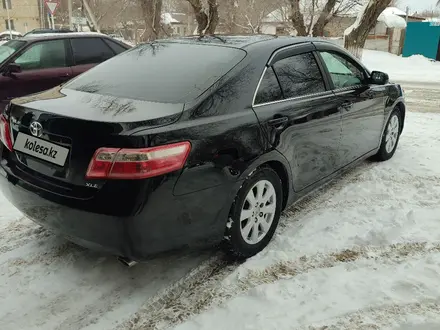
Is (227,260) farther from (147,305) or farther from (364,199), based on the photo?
(364,199)

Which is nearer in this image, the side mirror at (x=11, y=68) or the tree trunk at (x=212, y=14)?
the side mirror at (x=11, y=68)

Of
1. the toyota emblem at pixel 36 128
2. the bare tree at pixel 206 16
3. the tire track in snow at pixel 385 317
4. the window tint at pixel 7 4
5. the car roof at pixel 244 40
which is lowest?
the tire track in snow at pixel 385 317

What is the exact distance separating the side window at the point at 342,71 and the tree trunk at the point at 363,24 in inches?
322

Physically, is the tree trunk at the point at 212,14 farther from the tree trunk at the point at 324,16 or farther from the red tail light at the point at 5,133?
the red tail light at the point at 5,133

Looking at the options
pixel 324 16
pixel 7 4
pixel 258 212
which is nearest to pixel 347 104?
pixel 258 212

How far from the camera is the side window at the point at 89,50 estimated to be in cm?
743

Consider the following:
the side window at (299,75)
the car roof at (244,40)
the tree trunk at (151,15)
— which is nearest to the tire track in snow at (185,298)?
the side window at (299,75)

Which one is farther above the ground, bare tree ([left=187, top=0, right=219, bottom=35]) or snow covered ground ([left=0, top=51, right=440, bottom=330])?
bare tree ([left=187, top=0, right=219, bottom=35])

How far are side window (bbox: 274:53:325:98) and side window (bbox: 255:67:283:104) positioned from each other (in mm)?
71

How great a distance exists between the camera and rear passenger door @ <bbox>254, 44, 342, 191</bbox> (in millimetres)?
3061

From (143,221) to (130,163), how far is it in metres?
0.32

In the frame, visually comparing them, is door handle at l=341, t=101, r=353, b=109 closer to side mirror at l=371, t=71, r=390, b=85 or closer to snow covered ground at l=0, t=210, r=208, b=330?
side mirror at l=371, t=71, r=390, b=85

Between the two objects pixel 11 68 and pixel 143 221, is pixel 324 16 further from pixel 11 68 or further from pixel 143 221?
pixel 143 221

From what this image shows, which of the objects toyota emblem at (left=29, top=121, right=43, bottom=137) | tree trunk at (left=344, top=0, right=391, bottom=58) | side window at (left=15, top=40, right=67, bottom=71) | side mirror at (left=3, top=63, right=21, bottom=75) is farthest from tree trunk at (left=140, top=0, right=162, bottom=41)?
toyota emblem at (left=29, top=121, right=43, bottom=137)
